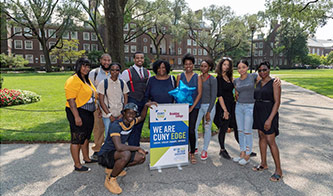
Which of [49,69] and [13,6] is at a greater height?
[13,6]

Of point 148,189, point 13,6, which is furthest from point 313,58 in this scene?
point 148,189

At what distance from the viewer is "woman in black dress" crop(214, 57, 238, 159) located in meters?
4.43

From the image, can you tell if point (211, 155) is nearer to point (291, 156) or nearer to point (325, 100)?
point (291, 156)

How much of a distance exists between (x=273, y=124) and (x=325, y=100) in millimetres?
9728

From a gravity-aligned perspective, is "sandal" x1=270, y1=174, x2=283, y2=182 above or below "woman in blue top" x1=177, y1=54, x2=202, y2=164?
below

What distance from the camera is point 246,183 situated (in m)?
3.56

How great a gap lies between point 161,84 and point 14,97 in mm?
9996

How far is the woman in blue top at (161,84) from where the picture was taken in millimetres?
4104

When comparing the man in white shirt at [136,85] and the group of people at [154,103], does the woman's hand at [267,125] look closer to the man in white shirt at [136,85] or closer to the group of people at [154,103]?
the group of people at [154,103]

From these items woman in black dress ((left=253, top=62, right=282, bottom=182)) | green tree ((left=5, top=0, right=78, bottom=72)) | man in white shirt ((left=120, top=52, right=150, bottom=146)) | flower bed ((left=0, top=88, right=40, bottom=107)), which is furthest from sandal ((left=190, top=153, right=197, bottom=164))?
green tree ((left=5, top=0, right=78, bottom=72))

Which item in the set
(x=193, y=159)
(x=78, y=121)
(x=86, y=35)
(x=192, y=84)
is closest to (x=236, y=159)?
(x=193, y=159)

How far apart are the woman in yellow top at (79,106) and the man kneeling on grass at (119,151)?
68cm

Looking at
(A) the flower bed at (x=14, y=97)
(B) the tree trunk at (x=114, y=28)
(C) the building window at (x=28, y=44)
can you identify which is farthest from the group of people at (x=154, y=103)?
(C) the building window at (x=28, y=44)

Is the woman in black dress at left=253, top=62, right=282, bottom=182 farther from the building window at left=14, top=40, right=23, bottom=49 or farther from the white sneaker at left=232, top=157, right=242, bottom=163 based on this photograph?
the building window at left=14, top=40, right=23, bottom=49
